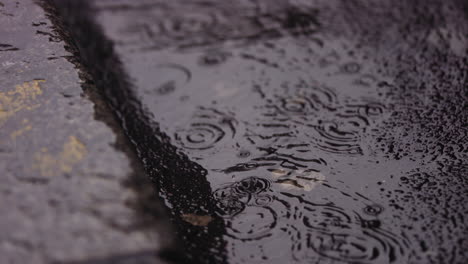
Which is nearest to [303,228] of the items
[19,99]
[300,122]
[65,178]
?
[300,122]

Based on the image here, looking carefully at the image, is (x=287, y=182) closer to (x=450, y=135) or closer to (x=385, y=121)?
(x=385, y=121)

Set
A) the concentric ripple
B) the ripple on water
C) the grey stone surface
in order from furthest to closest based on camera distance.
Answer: the concentric ripple → the ripple on water → the grey stone surface

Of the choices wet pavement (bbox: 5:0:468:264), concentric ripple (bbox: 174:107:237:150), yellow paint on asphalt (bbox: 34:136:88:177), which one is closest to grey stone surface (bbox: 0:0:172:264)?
yellow paint on asphalt (bbox: 34:136:88:177)

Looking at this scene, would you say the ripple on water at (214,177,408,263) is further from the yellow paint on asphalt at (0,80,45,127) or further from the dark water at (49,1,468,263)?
the yellow paint on asphalt at (0,80,45,127)

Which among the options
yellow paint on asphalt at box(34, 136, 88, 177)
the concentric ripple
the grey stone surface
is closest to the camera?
the grey stone surface

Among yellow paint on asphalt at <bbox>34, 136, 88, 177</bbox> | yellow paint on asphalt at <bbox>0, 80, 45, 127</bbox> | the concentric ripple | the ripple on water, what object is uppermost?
yellow paint on asphalt at <bbox>0, 80, 45, 127</bbox>

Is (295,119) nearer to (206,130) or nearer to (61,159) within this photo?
(206,130)
